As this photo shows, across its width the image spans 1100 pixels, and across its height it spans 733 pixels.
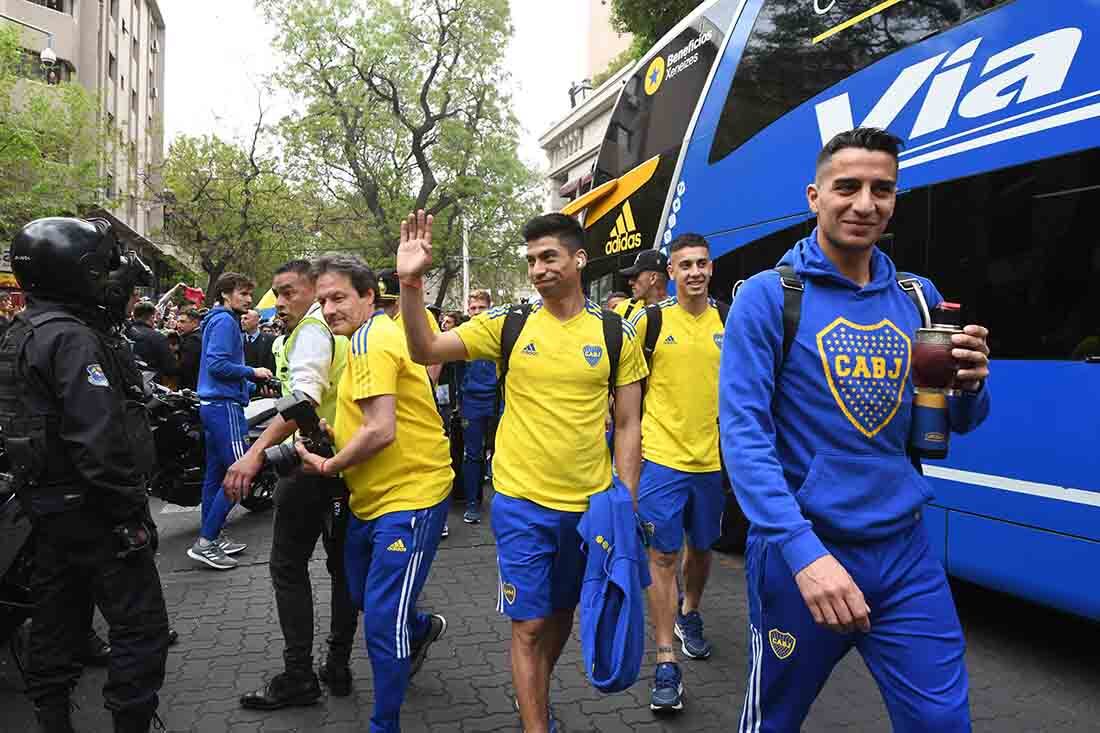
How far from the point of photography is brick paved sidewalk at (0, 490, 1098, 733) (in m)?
3.55

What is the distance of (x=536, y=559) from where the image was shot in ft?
10.0

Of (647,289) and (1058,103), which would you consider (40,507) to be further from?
(1058,103)

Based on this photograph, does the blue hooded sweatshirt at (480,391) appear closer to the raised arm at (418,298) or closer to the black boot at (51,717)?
the raised arm at (418,298)

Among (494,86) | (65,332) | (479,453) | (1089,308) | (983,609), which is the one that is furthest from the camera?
(494,86)

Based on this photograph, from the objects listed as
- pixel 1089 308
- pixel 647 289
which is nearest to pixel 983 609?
pixel 1089 308

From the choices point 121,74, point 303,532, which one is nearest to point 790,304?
point 303,532

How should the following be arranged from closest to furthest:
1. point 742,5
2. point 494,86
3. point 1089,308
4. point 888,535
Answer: point 888,535, point 1089,308, point 742,5, point 494,86

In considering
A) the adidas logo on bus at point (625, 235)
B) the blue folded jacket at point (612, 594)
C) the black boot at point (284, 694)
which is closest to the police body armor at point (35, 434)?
the black boot at point (284, 694)

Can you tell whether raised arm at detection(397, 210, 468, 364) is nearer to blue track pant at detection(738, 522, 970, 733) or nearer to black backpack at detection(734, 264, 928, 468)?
black backpack at detection(734, 264, 928, 468)

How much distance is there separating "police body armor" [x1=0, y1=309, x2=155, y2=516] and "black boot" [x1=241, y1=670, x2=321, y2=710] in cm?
124

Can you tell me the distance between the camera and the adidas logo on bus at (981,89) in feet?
12.5

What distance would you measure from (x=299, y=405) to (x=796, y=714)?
2.01m

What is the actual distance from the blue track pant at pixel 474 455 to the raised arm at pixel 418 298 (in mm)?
4673

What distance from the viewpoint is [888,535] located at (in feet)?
6.82
